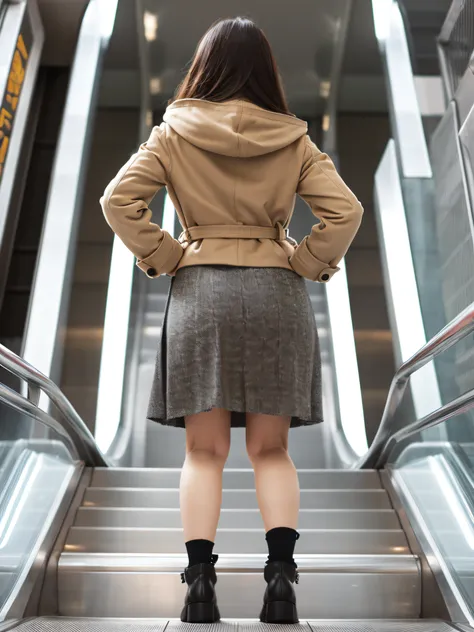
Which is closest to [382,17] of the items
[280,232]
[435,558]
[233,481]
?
[233,481]

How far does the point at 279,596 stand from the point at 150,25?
24.3 ft

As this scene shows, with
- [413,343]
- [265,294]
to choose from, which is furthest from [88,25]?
[265,294]

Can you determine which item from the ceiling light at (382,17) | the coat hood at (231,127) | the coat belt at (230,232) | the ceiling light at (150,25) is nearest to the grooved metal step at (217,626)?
the coat belt at (230,232)

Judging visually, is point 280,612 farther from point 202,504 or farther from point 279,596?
point 202,504

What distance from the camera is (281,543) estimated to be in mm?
2010

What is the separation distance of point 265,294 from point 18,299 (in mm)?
5656

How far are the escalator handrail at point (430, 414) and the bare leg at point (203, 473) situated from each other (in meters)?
0.73

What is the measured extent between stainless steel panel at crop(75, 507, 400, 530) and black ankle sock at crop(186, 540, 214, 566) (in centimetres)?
139

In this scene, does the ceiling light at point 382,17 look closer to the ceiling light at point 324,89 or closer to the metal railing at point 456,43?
the metal railing at point 456,43

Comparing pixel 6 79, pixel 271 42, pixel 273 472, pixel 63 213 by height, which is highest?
pixel 271 42

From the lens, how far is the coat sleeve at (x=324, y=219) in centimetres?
213

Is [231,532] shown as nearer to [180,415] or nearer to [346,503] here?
[346,503]

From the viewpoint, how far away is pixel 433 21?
6480mm

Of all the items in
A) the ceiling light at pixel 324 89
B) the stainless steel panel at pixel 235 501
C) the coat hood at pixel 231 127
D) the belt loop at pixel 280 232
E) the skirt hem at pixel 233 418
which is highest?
the ceiling light at pixel 324 89
